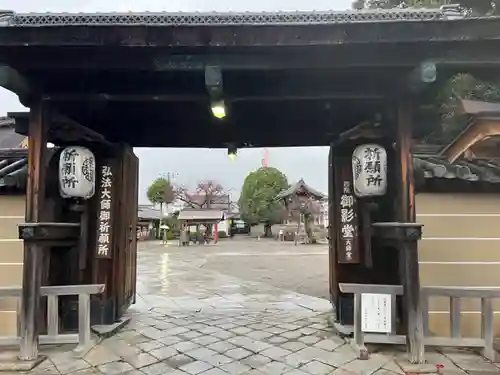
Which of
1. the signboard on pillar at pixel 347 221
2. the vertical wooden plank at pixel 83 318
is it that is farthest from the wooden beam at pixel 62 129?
the signboard on pillar at pixel 347 221

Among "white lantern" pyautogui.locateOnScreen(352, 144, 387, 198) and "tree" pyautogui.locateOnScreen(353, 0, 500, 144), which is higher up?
"tree" pyautogui.locateOnScreen(353, 0, 500, 144)

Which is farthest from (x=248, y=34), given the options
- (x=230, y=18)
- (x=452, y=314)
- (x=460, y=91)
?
(x=460, y=91)

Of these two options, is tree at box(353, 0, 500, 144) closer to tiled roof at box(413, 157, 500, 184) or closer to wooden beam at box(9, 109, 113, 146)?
tiled roof at box(413, 157, 500, 184)

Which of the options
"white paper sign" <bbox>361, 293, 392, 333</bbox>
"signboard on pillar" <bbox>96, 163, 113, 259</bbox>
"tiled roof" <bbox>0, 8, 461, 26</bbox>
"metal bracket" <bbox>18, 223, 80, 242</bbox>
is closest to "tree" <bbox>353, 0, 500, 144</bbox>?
"tiled roof" <bbox>0, 8, 461, 26</bbox>

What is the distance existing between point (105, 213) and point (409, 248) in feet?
12.1

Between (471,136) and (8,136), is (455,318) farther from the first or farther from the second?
(8,136)

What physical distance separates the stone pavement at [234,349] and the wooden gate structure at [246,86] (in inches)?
15.3

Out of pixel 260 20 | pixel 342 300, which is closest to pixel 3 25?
pixel 260 20

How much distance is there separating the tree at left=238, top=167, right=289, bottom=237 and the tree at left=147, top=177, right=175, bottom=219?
28.4 ft

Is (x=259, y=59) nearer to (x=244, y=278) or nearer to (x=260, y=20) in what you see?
(x=260, y=20)

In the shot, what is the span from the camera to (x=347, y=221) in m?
4.95

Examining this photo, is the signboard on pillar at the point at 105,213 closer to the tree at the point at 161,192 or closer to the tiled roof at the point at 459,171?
the tiled roof at the point at 459,171

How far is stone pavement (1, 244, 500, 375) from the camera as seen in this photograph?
12.2 feet

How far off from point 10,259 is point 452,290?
530 centimetres
